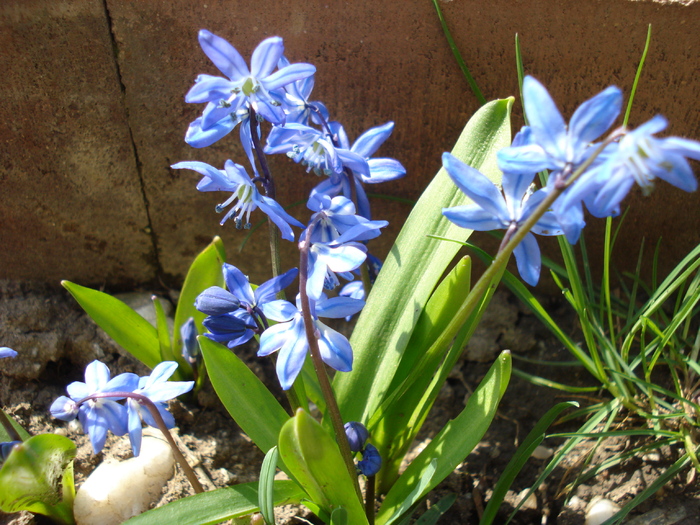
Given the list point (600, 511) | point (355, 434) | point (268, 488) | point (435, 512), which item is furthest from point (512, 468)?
point (268, 488)

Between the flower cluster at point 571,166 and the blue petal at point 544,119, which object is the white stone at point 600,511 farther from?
the blue petal at point 544,119

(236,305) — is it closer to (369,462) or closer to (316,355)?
(316,355)

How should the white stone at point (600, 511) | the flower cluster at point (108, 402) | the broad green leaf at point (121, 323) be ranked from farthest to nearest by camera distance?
the broad green leaf at point (121, 323), the white stone at point (600, 511), the flower cluster at point (108, 402)

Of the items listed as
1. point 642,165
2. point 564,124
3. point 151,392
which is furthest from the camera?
point 151,392

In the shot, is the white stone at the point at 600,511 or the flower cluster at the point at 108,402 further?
the white stone at the point at 600,511

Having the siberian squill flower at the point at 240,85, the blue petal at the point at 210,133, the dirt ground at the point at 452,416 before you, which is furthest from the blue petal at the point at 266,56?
the dirt ground at the point at 452,416

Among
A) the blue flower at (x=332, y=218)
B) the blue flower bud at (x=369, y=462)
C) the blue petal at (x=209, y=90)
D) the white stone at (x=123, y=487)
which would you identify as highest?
the blue petal at (x=209, y=90)

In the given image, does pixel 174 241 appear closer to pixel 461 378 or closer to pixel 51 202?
pixel 51 202
